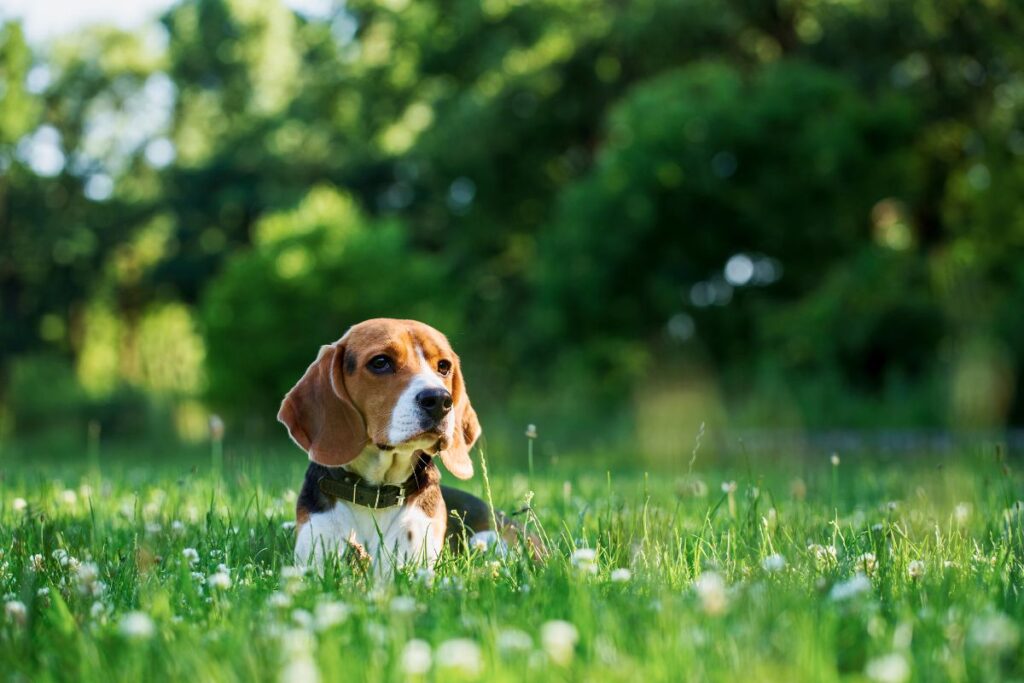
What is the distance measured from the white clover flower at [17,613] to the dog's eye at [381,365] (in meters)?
1.67

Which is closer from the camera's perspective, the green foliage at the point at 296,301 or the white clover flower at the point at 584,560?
the white clover flower at the point at 584,560

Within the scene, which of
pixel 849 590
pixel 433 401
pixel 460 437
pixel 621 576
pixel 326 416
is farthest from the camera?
pixel 460 437

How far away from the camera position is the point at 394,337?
4648 mm

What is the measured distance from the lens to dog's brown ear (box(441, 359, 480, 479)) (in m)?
4.74

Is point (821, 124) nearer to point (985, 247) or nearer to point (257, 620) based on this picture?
point (985, 247)

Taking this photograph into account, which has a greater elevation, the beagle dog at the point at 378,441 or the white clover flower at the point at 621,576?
the beagle dog at the point at 378,441

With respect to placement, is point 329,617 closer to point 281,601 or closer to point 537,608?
point 281,601

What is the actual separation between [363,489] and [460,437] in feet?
1.62

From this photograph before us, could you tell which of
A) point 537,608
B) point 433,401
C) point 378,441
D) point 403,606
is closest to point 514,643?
point 403,606

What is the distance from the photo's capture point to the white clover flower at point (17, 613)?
3.31m

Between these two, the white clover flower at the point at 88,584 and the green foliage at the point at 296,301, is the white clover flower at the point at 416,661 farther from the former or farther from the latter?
the green foliage at the point at 296,301

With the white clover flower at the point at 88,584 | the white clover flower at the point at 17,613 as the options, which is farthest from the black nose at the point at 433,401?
the white clover flower at the point at 17,613

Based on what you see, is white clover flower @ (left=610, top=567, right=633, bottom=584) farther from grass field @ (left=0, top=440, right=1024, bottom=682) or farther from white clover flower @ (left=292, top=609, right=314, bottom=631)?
white clover flower @ (left=292, top=609, right=314, bottom=631)

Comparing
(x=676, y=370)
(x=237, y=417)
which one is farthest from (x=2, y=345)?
(x=676, y=370)
